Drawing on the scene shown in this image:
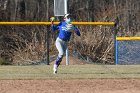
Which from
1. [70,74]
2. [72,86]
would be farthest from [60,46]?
[72,86]

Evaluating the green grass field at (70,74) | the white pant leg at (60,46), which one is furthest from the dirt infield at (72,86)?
the white pant leg at (60,46)

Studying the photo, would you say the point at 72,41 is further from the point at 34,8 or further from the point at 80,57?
the point at 34,8

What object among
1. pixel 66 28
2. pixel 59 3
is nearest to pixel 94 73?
pixel 66 28

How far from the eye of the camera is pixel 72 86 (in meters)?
13.5

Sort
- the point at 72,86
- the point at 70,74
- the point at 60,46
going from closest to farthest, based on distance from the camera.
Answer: the point at 72,86, the point at 60,46, the point at 70,74

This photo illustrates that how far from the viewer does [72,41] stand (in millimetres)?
24500

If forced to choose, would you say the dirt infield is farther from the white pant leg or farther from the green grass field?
the white pant leg

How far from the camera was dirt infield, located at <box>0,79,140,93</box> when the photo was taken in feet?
41.7

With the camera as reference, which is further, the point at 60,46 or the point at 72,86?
the point at 60,46

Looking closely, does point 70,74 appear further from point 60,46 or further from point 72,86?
point 72,86

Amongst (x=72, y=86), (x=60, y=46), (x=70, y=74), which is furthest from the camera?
(x=70, y=74)

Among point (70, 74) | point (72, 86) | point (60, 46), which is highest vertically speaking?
point (60, 46)

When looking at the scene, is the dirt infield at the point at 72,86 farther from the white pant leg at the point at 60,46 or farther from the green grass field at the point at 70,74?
the white pant leg at the point at 60,46

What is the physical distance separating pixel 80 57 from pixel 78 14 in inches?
601
